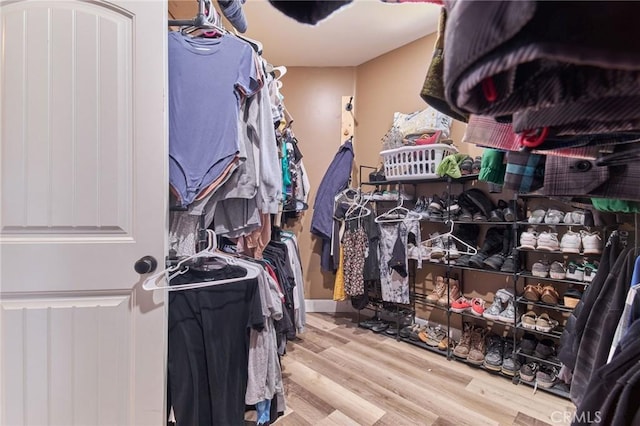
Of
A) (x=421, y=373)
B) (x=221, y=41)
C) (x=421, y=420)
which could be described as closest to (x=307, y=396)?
(x=421, y=420)

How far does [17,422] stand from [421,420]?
1698 mm

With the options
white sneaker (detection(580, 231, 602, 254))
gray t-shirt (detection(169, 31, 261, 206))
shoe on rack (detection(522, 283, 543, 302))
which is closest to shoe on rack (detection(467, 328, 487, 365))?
shoe on rack (detection(522, 283, 543, 302))

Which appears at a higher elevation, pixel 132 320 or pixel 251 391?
pixel 132 320

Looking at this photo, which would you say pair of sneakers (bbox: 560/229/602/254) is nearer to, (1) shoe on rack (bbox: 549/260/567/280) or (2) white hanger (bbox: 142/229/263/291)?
(1) shoe on rack (bbox: 549/260/567/280)

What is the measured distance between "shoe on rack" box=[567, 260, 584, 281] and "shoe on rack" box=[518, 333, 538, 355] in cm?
49

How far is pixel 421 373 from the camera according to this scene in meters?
1.96

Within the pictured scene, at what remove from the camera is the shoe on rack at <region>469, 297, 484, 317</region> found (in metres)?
2.05

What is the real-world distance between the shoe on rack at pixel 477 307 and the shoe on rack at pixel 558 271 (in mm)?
500

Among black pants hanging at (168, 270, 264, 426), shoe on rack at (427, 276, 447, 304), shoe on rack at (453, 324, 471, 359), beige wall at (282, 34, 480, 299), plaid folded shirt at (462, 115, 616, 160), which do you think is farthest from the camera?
beige wall at (282, 34, 480, 299)

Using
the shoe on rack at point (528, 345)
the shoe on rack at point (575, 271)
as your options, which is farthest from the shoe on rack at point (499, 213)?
the shoe on rack at point (528, 345)

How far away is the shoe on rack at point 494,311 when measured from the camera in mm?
1959

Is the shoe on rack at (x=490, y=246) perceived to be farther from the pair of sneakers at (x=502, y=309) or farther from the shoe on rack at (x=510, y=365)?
the shoe on rack at (x=510, y=365)

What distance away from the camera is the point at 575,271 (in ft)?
5.54

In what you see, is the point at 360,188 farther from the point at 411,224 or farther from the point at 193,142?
the point at 193,142
